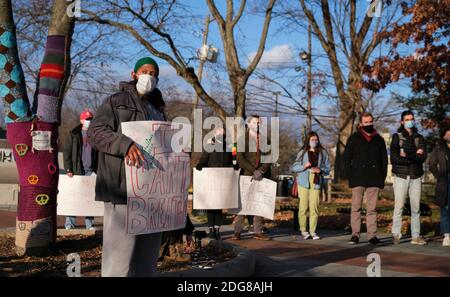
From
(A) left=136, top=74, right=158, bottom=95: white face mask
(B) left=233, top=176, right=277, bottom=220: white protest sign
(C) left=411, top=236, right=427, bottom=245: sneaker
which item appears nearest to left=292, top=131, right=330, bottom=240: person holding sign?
(B) left=233, top=176, right=277, bottom=220: white protest sign

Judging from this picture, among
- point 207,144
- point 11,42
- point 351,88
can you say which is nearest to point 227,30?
point 351,88

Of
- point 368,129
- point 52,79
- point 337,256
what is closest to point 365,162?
point 368,129

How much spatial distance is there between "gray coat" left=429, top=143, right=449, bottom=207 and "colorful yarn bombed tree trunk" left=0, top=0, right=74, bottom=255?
19.5ft

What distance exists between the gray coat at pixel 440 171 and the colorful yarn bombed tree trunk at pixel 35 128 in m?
5.94

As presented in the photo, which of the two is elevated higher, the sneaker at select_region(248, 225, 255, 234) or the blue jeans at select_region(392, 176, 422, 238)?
the blue jeans at select_region(392, 176, 422, 238)

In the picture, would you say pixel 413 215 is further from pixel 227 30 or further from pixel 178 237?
pixel 227 30

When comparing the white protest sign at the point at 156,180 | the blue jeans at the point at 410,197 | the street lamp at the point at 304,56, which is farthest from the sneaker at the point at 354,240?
the street lamp at the point at 304,56

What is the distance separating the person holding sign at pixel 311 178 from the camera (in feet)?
34.3

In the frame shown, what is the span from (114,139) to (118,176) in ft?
0.90

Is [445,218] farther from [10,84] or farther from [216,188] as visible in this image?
[10,84]

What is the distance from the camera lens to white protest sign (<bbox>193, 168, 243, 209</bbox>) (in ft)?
32.9

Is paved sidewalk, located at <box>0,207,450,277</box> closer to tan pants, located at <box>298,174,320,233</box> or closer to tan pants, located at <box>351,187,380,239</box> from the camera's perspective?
tan pants, located at <box>351,187,380,239</box>

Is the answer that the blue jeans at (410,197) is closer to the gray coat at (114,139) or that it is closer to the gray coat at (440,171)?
the gray coat at (440,171)

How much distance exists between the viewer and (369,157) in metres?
9.80
